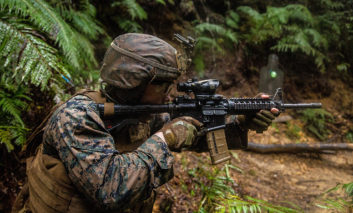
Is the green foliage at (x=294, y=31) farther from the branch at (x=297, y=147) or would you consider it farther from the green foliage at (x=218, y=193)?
the green foliage at (x=218, y=193)

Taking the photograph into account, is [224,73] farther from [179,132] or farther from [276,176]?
[179,132]

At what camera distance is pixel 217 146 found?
2.53 m

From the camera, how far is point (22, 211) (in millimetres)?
2059

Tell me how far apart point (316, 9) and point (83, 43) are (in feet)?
24.4

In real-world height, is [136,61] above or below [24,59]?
below

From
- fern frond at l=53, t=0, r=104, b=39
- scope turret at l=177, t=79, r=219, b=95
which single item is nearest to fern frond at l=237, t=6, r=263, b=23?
fern frond at l=53, t=0, r=104, b=39

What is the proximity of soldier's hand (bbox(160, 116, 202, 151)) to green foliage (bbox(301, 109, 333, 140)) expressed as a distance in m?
5.78

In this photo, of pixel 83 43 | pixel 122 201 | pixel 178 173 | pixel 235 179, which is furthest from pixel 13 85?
pixel 235 179

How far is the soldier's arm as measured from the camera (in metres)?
1.57

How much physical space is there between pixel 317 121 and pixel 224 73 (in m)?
3.12

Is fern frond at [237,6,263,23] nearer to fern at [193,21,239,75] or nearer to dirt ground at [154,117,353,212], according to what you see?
fern at [193,21,239,75]

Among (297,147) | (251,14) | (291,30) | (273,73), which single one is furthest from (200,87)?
(291,30)

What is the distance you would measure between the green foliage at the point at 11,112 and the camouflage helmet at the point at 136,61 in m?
1.40

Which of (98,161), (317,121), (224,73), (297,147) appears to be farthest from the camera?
(224,73)
